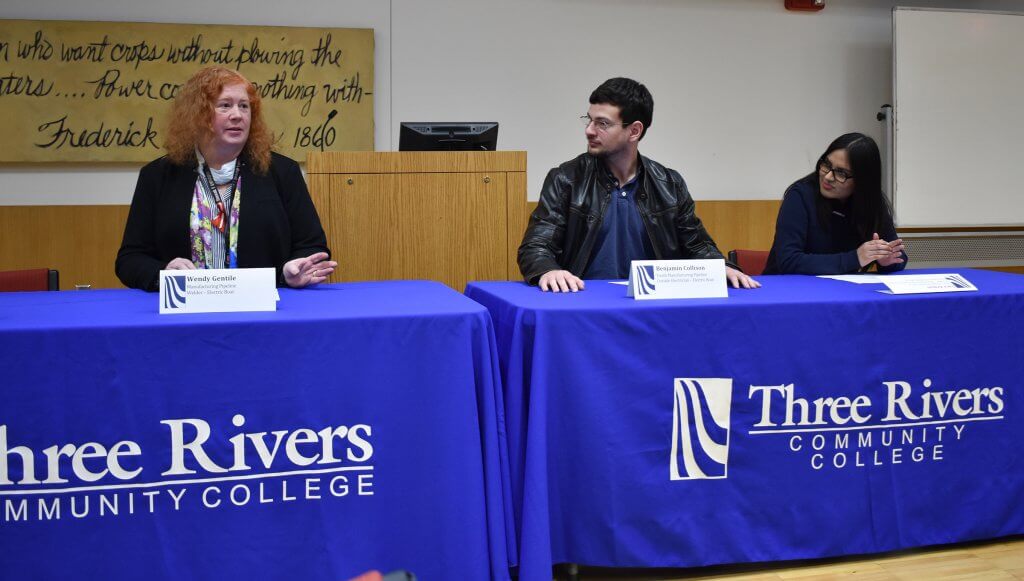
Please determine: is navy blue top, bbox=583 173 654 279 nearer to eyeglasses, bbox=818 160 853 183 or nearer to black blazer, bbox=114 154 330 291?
eyeglasses, bbox=818 160 853 183

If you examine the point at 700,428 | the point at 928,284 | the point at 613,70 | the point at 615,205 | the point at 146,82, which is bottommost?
the point at 700,428

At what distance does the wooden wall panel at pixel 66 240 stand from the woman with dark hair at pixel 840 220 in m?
3.27

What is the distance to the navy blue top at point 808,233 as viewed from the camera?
2.71m

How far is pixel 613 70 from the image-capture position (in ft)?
16.0

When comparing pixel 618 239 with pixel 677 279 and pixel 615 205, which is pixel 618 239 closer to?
pixel 615 205

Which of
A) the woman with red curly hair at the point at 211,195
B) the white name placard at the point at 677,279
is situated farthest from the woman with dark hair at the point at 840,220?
the woman with red curly hair at the point at 211,195

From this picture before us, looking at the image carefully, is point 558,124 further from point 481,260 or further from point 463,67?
point 481,260

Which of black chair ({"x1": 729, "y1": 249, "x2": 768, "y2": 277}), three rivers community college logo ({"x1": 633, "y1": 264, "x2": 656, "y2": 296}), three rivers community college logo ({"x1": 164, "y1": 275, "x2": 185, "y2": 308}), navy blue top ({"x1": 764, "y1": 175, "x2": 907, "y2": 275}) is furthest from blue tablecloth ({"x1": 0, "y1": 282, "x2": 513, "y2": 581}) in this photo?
black chair ({"x1": 729, "y1": 249, "x2": 768, "y2": 277})

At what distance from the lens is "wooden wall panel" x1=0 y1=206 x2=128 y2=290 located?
429 centimetres

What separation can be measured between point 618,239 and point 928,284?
2.97ft

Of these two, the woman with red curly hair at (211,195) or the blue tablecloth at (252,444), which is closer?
the blue tablecloth at (252,444)

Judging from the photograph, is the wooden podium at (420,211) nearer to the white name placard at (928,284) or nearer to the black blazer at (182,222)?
the black blazer at (182,222)

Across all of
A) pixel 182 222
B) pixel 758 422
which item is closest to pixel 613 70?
pixel 182 222

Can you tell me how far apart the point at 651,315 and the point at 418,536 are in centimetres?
68
